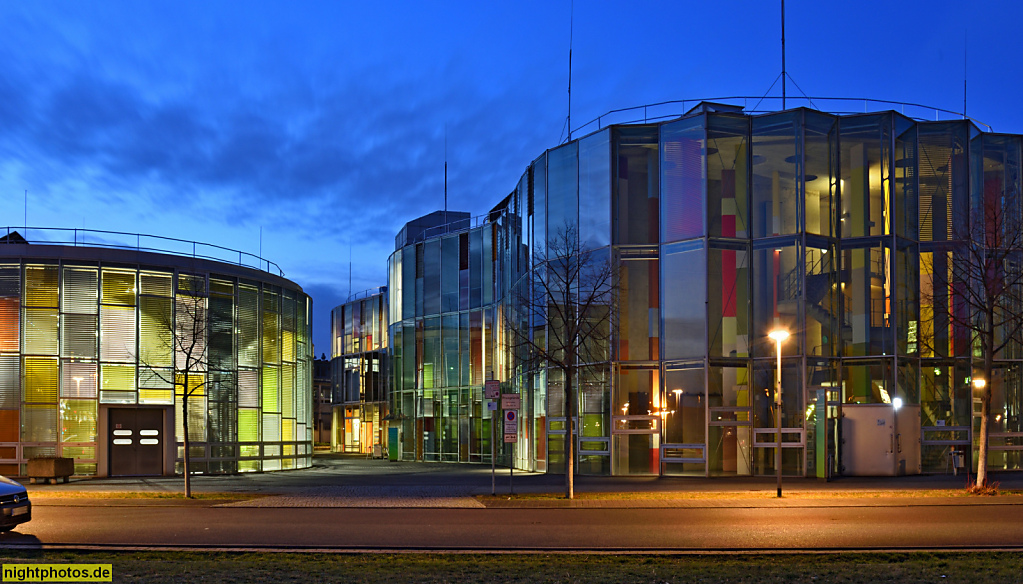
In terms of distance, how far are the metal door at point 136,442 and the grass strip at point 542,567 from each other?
787 inches

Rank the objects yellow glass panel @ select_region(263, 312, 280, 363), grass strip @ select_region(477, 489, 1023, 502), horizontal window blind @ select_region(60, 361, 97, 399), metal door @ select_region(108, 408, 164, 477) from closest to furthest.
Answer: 1. grass strip @ select_region(477, 489, 1023, 502)
2. horizontal window blind @ select_region(60, 361, 97, 399)
3. metal door @ select_region(108, 408, 164, 477)
4. yellow glass panel @ select_region(263, 312, 280, 363)

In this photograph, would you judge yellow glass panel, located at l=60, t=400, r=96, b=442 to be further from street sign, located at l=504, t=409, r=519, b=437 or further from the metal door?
street sign, located at l=504, t=409, r=519, b=437

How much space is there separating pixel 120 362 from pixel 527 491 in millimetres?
16376

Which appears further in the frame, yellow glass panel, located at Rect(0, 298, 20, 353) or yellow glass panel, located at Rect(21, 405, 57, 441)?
yellow glass panel, located at Rect(0, 298, 20, 353)

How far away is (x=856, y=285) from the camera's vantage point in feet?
101

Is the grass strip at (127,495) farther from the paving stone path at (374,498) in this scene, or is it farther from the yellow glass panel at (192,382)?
the yellow glass panel at (192,382)

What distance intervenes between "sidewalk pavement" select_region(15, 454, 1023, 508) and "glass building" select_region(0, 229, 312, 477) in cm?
193

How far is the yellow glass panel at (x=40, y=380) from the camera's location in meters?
31.6

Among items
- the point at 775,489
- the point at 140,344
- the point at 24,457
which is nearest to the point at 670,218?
the point at 775,489

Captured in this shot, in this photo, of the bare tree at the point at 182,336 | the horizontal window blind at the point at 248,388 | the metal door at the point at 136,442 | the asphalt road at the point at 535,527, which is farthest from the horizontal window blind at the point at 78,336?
the asphalt road at the point at 535,527

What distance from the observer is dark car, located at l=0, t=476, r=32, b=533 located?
15.3 meters

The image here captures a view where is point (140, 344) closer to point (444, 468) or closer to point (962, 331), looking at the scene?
point (444, 468)

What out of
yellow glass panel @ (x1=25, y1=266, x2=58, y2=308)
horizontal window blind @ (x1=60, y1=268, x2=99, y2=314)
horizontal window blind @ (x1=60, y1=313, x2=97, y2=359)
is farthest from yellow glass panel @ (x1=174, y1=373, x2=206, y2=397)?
yellow glass panel @ (x1=25, y1=266, x2=58, y2=308)

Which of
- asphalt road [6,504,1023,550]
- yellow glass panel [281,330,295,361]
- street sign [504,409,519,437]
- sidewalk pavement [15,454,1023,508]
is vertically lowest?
sidewalk pavement [15,454,1023,508]
